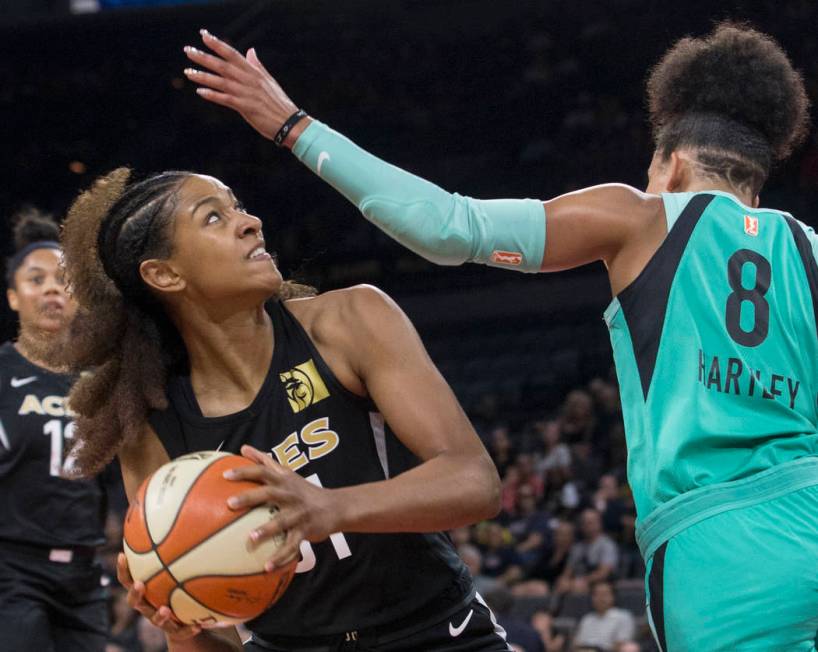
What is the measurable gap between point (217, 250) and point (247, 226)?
9 centimetres

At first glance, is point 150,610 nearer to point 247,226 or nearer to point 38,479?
point 247,226

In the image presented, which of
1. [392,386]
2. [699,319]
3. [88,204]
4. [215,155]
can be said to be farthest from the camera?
[215,155]

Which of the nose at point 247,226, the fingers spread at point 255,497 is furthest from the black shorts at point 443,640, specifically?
the nose at point 247,226

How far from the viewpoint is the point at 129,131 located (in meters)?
18.6

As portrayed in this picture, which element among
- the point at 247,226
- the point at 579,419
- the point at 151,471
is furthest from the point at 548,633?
the point at 247,226

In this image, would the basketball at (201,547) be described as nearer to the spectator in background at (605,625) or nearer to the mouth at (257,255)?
the mouth at (257,255)

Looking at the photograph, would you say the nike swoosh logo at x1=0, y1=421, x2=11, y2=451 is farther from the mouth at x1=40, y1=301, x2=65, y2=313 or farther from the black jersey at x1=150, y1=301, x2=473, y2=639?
the black jersey at x1=150, y1=301, x2=473, y2=639

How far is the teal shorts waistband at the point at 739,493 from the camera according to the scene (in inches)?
93.8

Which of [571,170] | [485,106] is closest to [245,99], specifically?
[571,170]

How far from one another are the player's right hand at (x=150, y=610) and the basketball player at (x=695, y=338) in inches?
36.2

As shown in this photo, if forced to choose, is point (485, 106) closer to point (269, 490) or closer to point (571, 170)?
point (571, 170)

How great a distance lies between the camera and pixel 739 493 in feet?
7.82

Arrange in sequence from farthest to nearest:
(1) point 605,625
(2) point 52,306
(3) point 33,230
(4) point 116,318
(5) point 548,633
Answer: (5) point 548,633, (1) point 605,625, (3) point 33,230, (2) point 52,306, (4) point 116,318

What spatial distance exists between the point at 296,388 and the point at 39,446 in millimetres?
2293
